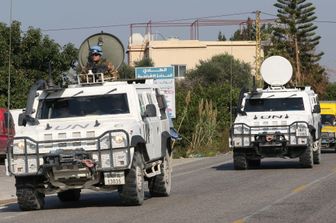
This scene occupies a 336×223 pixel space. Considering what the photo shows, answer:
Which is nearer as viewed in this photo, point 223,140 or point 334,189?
point 334,189

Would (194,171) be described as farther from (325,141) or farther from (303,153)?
(325,141)

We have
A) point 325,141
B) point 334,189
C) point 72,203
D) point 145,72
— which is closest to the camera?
point 72,203

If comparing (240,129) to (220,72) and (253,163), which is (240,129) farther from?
(220,72)

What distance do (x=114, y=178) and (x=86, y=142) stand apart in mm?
748

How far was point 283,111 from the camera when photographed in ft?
78.1

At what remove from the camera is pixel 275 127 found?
74.9ft

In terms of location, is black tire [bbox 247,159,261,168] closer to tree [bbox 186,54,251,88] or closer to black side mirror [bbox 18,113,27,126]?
black side mirror [bbox 18,113,27,126]

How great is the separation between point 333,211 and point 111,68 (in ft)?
18.3

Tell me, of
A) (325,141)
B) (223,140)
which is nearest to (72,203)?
(325,141)

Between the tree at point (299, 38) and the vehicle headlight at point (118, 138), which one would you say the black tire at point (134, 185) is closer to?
the vehicle headlight at point (118, 138)

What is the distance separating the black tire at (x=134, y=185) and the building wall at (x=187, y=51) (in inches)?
2813

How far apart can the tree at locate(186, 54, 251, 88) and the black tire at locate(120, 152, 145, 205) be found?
213 ft

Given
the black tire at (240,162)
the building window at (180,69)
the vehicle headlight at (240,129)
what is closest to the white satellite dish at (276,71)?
the vehicle headlight at (240,129)

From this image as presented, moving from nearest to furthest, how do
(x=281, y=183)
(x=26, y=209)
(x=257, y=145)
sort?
(x=26, y=209) → (x=281, y=183) → (x=257, y=145)
